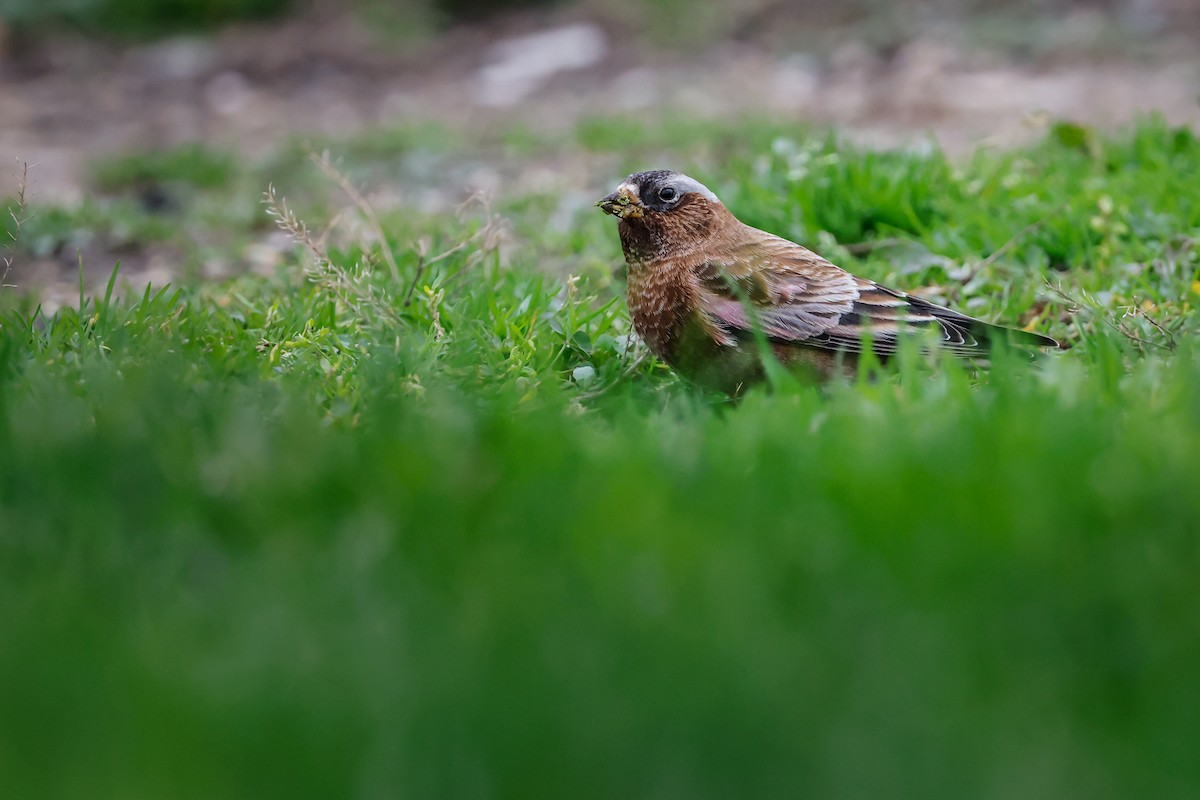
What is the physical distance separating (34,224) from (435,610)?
5274 mm

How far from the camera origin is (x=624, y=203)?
445cm

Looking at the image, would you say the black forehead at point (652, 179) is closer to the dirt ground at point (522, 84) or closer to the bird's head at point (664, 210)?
the bird's head at point (664, 210)

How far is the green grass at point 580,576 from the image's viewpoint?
1.93 meters

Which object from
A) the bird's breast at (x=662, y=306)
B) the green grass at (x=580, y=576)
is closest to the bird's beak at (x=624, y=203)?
the bird's breast at (x=662, y=306)

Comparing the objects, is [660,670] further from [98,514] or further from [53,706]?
[98,514]

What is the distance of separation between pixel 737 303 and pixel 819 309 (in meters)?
0.26

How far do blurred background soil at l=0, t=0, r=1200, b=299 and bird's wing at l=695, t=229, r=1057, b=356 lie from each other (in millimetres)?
3622

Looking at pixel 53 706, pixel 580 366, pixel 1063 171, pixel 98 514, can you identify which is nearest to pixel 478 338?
pixel 580 366

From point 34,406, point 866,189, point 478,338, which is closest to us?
point 34,406

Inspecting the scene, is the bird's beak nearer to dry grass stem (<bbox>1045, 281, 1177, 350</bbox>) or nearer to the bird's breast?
the bird's breast

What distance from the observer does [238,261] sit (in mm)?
6469

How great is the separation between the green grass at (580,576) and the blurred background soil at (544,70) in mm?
4579

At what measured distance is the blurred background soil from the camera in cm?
909

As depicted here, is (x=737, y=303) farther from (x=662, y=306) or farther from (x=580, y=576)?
(x=580, y=576)
